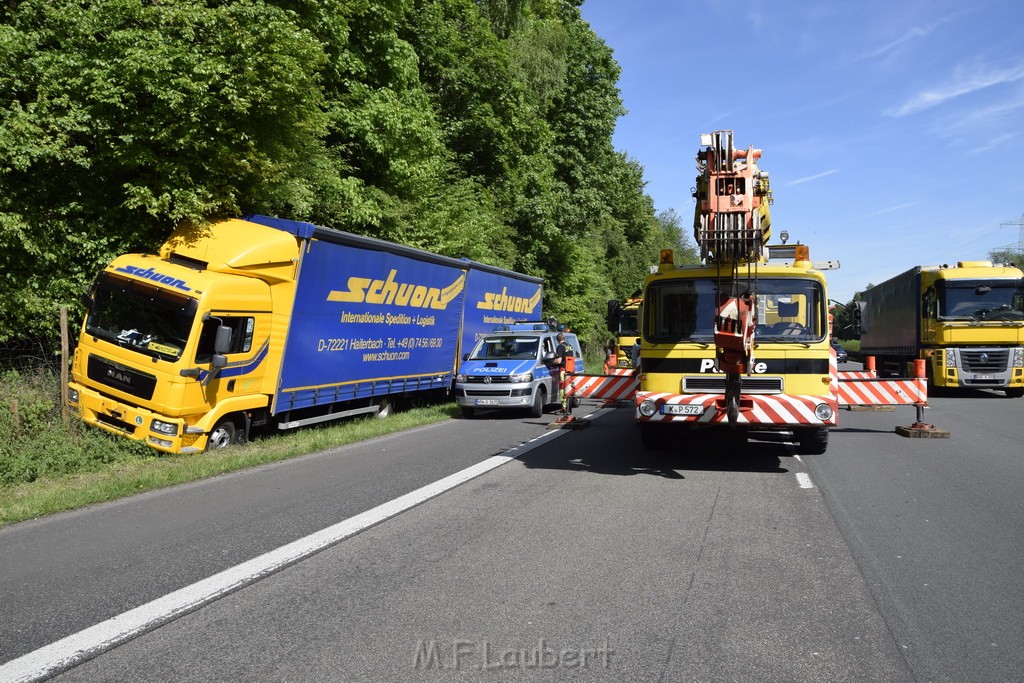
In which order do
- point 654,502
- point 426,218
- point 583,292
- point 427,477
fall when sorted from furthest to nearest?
point 583,292 < point 426,218 < point 427,477 < point 654,502

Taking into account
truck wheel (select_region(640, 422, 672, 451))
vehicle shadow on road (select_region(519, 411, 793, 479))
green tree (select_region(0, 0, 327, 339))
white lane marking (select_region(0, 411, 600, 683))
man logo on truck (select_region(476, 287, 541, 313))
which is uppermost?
green tree (select_region(0, 0, 327, 339))

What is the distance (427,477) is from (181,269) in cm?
500

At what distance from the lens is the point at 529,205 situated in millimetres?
30109

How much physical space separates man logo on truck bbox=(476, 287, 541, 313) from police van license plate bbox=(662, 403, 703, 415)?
10.9m

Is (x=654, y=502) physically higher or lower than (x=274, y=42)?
lower

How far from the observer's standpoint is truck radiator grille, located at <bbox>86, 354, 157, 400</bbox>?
10.1 metres

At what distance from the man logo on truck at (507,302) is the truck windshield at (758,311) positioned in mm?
10399

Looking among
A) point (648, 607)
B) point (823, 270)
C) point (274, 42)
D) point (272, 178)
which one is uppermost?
point (274, 42)

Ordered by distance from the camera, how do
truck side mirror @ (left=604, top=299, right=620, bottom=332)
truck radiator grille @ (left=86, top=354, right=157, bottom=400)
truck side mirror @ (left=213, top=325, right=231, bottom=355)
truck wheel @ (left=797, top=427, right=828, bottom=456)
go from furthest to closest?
truck side mirror @ (left=604, top=299, right=620, bottom=332), truck side mirror @ (left=213, top=325, right=231, bottom=355), truck radiator grille @ (left=86, top=354, right=157, bottom=400), truck wheel @ (left=797, top=427, right=828, bottom=456)

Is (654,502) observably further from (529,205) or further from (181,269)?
(529,205)

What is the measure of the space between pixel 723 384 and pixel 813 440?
66.4 inches

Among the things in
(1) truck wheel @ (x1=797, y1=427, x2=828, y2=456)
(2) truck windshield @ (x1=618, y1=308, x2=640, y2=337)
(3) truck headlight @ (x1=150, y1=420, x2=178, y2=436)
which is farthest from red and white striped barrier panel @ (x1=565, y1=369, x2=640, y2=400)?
(2) truck windshield @ (x1=618, y1=308, x2=640, y2=337)

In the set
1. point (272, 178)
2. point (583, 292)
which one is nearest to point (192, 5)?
point (272, 178)

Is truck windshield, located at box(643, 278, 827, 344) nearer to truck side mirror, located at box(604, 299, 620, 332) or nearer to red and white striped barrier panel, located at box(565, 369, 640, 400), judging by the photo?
truck side mirror, located at box(604, 299, 620, 332)
